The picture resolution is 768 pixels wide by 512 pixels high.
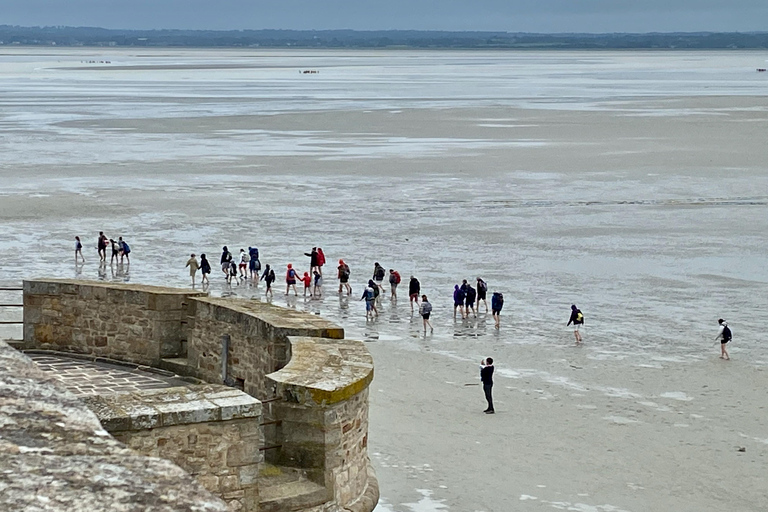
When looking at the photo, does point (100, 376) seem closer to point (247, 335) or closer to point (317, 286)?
point (247, 335)

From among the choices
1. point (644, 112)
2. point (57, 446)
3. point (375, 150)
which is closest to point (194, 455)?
point (57, 446)

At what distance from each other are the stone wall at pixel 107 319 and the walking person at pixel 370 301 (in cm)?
1148

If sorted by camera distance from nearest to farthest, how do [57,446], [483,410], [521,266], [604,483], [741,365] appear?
[57,446], [604,483], [483,410], [741,365], [521,266]

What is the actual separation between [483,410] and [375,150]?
128 feet

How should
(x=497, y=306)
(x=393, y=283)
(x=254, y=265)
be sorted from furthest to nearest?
(x=254, y=265) < (x=393, y=283) < (x=497, y=306)

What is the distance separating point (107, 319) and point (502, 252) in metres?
19.5

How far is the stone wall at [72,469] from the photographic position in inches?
137

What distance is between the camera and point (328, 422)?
838cm

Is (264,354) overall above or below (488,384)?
above

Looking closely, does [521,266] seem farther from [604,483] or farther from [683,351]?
[604,483]

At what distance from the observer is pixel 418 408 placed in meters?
17.1

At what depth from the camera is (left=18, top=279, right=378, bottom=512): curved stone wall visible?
332 inches

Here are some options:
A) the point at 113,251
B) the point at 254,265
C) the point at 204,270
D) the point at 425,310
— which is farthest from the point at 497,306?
the point at 113,251

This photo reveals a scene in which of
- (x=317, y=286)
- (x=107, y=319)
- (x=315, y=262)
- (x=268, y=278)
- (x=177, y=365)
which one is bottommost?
(x=317, y=286)
